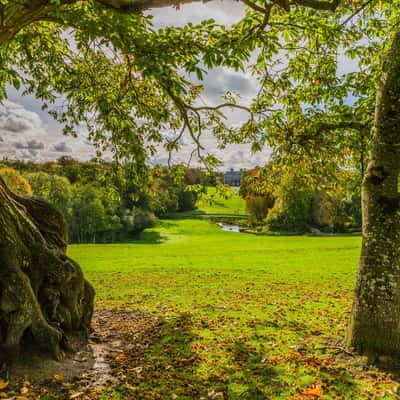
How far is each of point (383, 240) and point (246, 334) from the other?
12.7 feet

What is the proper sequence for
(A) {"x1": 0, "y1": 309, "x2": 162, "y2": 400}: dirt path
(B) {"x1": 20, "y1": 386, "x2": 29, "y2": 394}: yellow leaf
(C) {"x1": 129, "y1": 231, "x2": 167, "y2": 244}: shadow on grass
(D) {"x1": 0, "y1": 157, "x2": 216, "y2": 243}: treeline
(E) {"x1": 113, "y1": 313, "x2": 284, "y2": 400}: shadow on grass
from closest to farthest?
(B) {"x1": 20, "y1": 386, "x2": 29, "y2": 394}: yellow leaf → (A) {"x1": 0, "y1": 309, "x2": 162, "y2": 400}: dirt path → (E) {"x1": 113, "y1": 313, "x2": 284, "y2": 400}: shadow on grass → (D) {"x1": 0, "y1": 157, "x2": 216, "y2": 243}: treeline → (C) {"x1": 129, "y1": 231, "x2": 167, "y2": 244}: shadow on grass

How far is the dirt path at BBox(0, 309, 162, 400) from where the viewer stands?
5.16 meters

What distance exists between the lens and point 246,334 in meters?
8.05

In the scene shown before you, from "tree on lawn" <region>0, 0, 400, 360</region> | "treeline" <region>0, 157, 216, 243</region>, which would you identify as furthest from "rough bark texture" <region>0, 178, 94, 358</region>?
"treeline" <region>0, 157, 216, 243</region>

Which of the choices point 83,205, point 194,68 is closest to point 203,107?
point 194,68

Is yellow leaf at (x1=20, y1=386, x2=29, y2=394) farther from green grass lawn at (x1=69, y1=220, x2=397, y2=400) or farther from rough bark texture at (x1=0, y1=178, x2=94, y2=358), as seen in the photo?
green grass lawn at (x1=69, y1=220, x2=397, y2=400)

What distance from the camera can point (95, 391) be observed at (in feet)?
17.5

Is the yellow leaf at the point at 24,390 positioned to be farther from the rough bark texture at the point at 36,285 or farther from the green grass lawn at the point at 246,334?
the green grass lawn at the point at 246,334

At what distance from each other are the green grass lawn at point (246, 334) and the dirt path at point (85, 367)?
410 millimetres

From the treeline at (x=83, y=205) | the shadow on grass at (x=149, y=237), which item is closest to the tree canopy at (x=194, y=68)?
the treeline at (x=83, y=205)

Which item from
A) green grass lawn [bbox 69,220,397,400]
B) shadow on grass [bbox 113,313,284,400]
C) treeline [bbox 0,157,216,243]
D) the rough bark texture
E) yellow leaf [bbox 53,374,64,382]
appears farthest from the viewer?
treeline [bbox 0,157,216,243]

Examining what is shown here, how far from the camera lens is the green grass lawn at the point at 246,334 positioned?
5.39m

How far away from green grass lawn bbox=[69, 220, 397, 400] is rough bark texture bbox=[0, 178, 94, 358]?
1.97m

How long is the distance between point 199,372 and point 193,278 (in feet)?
39.3
